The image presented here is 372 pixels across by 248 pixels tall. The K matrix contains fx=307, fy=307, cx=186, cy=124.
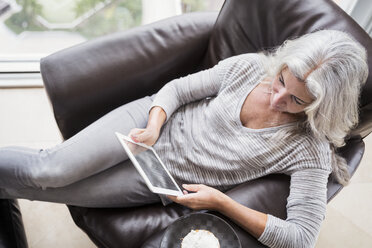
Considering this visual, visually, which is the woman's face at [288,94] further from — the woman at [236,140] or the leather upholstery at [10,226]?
the leather upholstery at [10,226]

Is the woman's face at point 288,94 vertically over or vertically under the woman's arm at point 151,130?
over

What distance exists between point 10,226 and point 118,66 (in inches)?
25.8

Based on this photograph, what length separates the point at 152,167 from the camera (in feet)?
3.05

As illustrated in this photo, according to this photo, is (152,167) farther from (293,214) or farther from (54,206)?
(54,206)

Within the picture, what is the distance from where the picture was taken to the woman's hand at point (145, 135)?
984 millimetres

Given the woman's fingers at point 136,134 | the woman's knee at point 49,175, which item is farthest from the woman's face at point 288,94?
the woman's knee at point 49,175

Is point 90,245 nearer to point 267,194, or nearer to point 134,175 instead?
point 134,175

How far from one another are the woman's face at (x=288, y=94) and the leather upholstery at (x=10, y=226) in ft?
3.10

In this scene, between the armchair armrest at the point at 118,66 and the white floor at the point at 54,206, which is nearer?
the armchair armrest at the point at 118,66

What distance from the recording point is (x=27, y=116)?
5.62ft

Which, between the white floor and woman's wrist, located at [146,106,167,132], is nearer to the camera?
woman's wrist, located at [146,106,167,132]

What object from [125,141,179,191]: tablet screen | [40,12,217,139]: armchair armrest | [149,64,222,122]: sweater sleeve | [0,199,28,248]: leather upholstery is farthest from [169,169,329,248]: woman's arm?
[0,199,28,248]: leather upholstery

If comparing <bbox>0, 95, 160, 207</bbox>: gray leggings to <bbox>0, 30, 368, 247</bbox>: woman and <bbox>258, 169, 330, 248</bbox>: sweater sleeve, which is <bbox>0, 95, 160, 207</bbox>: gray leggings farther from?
<bbox>258, 169, 330, 248</bbox>: sweater sleeve

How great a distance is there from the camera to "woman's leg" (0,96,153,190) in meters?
0.95
